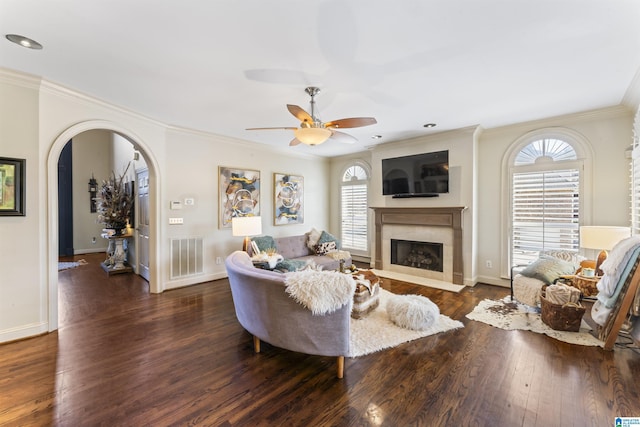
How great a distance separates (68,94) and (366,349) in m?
4.20

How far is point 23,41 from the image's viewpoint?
6.89 ft

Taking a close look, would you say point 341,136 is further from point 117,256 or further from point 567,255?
point 117,256

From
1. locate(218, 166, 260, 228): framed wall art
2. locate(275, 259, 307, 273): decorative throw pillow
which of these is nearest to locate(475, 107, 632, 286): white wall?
locate(275, 259, 307, 273): decorative throw pillow

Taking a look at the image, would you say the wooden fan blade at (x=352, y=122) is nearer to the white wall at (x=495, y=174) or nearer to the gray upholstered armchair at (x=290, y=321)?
the gray upholstered armchair at (x=290, y=321)

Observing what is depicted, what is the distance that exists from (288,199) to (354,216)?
172 cm

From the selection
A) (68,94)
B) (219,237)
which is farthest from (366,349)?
(68,94)

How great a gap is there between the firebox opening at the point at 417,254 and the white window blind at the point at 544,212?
1168 millimetres

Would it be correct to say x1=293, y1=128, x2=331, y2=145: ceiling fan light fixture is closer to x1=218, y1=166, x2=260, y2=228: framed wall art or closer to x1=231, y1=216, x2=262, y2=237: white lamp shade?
x1=231, y1=216, x2=262, y2=237: white lamp shade

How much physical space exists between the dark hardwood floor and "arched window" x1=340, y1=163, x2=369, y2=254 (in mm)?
3584

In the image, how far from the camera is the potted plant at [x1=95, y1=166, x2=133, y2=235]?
553 centimetres

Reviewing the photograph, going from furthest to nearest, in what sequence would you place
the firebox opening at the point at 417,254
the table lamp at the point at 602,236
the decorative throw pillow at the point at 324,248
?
the decorative throw pillow at the point at 324,248 → the firebox opening at the point at 417,254 → the table lamp at the point at 602,236

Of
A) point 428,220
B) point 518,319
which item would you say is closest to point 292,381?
point 518,319

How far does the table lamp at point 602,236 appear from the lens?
2973 mm

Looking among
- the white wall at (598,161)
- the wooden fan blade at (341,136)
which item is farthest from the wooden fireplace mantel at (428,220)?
the wooden fan blade at (341,136)
